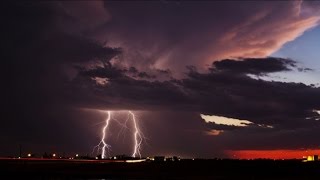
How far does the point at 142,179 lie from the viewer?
269ft

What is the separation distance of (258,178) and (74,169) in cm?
4040

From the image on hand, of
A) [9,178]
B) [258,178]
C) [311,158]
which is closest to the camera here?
[9,178]

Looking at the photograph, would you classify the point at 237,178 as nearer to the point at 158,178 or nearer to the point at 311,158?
the point at 158,178

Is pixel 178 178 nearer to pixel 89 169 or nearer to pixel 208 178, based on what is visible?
pixel 208 178

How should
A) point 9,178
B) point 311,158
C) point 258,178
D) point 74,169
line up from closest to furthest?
point 9,178 < point 258,178 < point 74,169 < point 311,158

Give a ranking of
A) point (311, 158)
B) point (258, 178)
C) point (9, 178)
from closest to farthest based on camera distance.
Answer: point (9, 178), point (258, 178), point (311, 158)

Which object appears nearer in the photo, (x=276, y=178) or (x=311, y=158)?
(x=276, y=178)

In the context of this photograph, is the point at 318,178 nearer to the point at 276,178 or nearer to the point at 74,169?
the point at 276,178

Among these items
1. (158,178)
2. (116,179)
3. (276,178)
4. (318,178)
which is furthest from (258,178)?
(116,179)

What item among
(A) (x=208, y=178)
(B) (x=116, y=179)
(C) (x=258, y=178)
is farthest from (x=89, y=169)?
(C) (x=258, y=178)

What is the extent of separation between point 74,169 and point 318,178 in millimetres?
49436

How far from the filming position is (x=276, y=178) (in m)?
84.9

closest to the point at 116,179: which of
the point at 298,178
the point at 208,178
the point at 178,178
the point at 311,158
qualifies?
the point at 178,178

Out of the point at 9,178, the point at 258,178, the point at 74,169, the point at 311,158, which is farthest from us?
the point at 311,158
